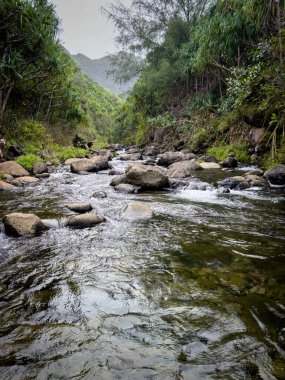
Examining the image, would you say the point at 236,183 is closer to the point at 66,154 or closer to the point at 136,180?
the point at 136,180

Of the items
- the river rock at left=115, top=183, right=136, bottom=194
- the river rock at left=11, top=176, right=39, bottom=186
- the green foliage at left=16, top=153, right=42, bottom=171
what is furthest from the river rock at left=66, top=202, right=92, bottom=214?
the green foliage at left=16, top=153, right=42, bottom=171

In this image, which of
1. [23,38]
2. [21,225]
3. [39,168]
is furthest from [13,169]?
[21,225]

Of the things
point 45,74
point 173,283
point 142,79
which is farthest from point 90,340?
point 142,79

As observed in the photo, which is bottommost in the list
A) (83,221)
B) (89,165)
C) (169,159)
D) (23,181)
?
(23,181)

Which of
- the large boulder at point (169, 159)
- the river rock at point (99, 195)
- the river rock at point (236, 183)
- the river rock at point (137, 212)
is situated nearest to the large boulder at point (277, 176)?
the river rock at point (236, 183)

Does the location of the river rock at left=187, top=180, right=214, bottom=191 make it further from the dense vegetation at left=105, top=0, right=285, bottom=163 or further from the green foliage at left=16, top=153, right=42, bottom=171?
the green foliage at left=16, top=153, right=42, bottom=171

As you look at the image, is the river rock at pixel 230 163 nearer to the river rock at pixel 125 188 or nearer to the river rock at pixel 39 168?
the river rock at pixel 125 188

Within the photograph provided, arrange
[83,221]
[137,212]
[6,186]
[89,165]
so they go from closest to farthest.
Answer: [83,221] → [137,212] → [6,186] → [89,165]

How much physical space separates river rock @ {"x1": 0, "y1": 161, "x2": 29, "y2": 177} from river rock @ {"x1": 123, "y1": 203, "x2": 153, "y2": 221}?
5104 millimetres

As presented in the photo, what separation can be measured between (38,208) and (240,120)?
26.6ft

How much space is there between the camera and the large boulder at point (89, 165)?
9.02m

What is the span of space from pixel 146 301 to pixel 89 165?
7604mm

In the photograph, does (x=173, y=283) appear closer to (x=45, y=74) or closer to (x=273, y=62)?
(x=273, y=62)

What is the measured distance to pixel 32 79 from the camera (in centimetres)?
1256
